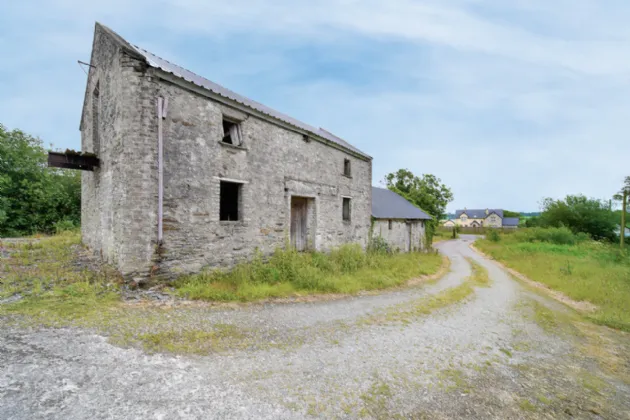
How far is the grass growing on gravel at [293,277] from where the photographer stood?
260 inches

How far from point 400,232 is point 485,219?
2497 inches

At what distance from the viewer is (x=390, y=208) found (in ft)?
60.2

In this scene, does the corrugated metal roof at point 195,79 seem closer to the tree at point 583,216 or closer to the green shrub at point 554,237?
the green shrub at point 554,237

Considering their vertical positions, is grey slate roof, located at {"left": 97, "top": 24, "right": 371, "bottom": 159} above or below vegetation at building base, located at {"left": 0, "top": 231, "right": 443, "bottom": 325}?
above

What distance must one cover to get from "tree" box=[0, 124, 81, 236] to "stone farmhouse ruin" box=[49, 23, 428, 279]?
11426 millimetres

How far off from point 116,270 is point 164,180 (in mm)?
2444

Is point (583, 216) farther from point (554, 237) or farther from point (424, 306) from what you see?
point (424, 306)

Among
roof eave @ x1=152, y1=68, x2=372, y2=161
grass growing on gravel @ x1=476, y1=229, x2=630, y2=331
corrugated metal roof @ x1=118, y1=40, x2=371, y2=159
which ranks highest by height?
corrugated metal roof @ x1=118, y1=40, x2=371, y2=159

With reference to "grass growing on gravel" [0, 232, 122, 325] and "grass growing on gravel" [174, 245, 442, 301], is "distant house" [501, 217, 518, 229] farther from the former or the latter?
"grass growing on gravel" [0, 232, 122, 325]

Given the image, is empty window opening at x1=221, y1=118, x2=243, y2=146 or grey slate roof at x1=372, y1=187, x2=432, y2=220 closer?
empty window opening at x1=221, y1=118, x2=243, y2=146

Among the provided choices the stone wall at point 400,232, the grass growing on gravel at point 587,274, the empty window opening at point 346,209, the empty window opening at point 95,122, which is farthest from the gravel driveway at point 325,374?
the stone wall at point 400,232

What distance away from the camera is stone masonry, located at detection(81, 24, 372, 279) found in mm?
6488

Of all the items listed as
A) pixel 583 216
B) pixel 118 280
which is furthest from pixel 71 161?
pixel 583 216

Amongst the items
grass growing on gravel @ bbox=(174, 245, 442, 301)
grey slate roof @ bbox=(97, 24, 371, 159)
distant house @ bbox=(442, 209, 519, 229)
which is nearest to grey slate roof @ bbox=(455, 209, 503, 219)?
distant house @ bbox=(442, 209, 519, 229)
